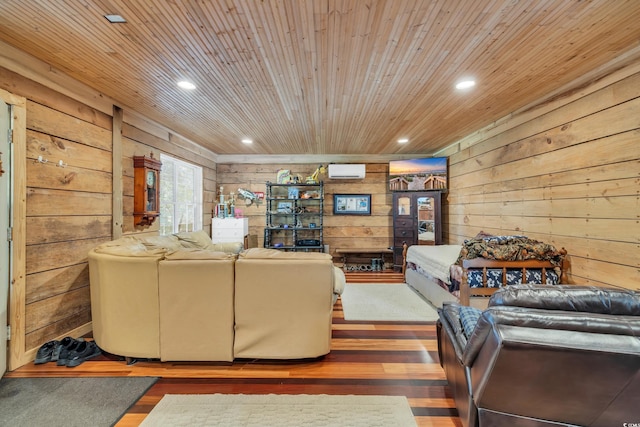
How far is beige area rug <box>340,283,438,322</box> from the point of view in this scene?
332 cm

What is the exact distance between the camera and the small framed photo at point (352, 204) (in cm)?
612

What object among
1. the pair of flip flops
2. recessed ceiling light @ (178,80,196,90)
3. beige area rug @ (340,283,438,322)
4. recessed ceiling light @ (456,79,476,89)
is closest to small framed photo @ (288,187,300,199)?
beige area rug @ (340,283,438,322)

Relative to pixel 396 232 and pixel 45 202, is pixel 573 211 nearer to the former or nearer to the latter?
pixel 396 232

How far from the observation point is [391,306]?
3.68m

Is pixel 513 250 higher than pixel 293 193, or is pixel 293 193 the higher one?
pixel 293 193

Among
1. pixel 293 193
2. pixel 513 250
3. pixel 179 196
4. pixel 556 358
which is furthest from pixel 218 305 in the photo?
pixel 293 193

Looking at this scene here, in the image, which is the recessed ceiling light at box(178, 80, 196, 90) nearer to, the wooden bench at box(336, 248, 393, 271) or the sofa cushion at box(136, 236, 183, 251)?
the sofa cushion at box(136, 236, 183, 251)

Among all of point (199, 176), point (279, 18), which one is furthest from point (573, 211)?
point (199, 176)

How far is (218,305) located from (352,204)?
4.32 meters

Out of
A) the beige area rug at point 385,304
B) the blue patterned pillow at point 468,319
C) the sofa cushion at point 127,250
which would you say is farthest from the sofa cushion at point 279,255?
the beige area rug at point 385,304

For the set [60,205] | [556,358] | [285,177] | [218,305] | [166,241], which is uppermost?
[285,177]

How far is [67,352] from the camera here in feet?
7.68

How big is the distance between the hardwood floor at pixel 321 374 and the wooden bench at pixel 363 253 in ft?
10.6

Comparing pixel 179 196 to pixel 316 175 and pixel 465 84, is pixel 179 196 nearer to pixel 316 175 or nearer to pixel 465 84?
pixel 316 175
